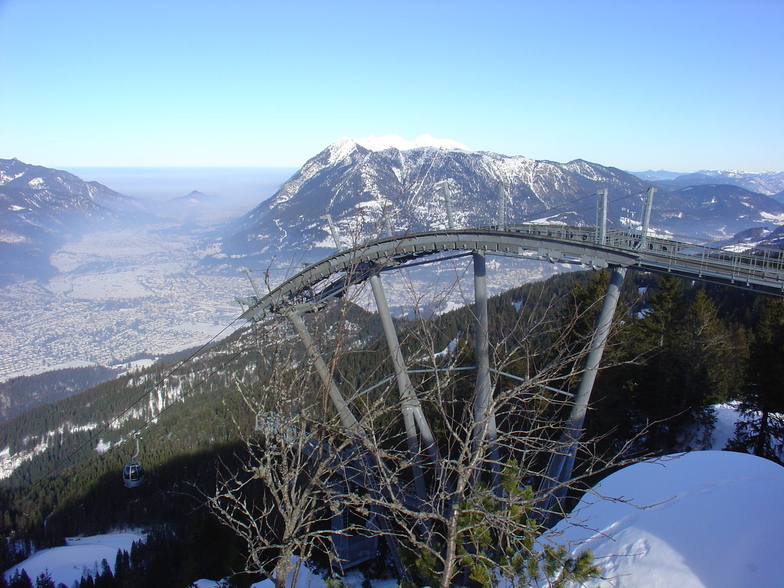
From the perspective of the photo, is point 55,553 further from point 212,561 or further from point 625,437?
point 625,437

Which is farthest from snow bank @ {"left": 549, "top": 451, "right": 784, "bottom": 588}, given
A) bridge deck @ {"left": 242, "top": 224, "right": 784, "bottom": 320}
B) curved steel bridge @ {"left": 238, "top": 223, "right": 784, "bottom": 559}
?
bridge deck @ {"left": 242, "top": 224, "right": 784, "bottom": 320}

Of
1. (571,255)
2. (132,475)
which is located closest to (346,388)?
(571,255)

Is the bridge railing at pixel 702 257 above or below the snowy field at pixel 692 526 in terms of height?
above

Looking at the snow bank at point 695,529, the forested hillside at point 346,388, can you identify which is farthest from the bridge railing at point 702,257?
the snow bank at point 695,529

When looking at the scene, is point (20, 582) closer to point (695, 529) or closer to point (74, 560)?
point (74, 560)

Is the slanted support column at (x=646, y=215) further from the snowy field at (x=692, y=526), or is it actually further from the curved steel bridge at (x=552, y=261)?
the snowy field at (x=692, y=526)
